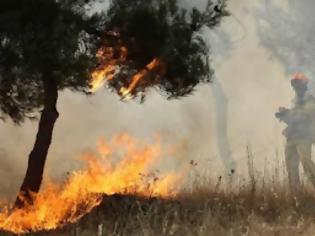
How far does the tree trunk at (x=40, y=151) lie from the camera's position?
10672 mm

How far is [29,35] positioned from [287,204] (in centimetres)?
560

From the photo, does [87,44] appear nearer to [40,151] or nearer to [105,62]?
[105,62]

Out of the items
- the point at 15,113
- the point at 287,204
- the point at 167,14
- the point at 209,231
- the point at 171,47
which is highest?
the point at 167,14

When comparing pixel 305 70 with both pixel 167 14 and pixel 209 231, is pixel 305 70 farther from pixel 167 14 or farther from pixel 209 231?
pixel 209 231

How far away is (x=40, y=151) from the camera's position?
1084cm

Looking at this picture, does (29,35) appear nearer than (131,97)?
Yes

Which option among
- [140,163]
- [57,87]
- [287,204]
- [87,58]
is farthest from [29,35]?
[287,204]

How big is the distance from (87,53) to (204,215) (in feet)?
11.6

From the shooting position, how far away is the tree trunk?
10672mm

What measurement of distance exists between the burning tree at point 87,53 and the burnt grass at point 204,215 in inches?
66.9

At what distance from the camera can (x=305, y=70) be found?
2148 cm

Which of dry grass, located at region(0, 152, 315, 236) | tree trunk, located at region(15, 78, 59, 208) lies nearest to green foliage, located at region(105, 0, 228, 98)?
tree trunk, located at region(15, 78, 59, 208)

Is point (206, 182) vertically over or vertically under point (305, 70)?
under

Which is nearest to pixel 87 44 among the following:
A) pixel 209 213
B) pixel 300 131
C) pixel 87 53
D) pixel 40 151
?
A: pixel 87 53
